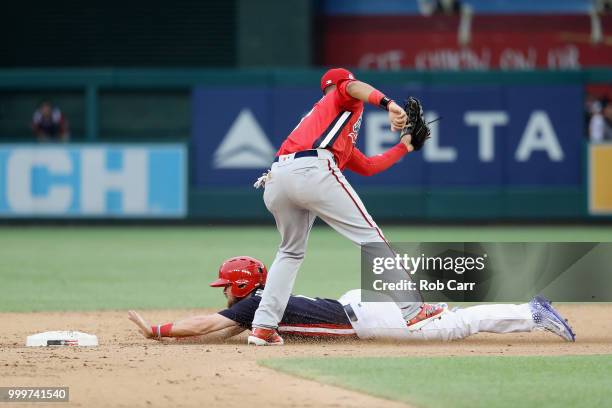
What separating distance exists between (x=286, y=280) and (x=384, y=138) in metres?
11.4

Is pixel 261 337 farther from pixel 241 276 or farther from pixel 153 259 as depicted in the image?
pixel 153 259

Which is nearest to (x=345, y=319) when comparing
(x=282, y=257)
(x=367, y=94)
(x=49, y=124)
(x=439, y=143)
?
(x=282, y=257)

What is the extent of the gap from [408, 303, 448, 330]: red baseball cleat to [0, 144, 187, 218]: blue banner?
11.7m

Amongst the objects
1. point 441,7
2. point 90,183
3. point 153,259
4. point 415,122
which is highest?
point 441,7

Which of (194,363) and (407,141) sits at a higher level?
(407,141)

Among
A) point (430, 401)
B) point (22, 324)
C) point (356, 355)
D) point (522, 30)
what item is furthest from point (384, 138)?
point (430, 401)

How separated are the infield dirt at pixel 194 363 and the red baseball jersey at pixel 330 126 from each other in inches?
50.5

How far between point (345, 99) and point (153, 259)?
288 inches

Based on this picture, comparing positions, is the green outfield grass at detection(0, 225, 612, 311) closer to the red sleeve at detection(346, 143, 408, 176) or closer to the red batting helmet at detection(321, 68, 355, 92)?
the red sleeve at detection(346, 143, 408, 176)

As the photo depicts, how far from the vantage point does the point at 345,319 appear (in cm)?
782

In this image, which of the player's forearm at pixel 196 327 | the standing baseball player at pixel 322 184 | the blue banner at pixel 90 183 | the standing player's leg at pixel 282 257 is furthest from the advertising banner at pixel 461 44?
the player's forearm at pixel 196 327

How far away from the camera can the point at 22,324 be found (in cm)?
913

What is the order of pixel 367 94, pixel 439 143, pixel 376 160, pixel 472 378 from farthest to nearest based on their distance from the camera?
pixel 439 143
pixel 376 160
pixel 367 94
pixel 472 378

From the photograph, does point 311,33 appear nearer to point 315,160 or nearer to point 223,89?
point 223,89
